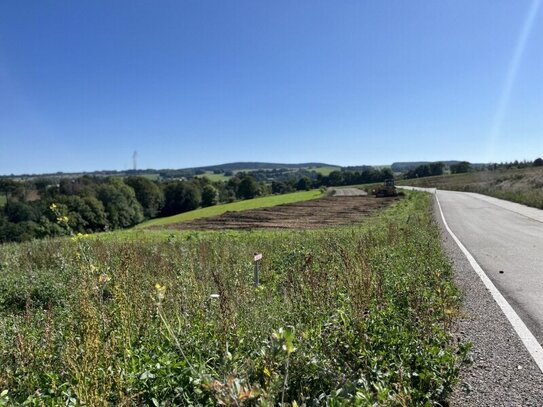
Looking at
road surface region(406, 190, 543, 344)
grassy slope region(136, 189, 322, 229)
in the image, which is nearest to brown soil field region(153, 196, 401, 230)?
grassy slope region(136, 189, 322, 229)

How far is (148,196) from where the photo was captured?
82062mm

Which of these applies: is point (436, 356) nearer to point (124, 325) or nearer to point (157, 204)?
point (124, 325)

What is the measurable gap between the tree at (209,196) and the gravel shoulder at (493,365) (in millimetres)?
82426

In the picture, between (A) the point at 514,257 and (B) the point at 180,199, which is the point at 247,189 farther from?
(A) the point at 514,257

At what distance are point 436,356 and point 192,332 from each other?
2.34 metres

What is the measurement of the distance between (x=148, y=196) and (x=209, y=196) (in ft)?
43.0

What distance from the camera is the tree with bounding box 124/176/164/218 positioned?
266ft

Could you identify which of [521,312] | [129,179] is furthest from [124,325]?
[129,179]

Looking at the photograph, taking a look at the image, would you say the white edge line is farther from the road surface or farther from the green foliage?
the green foliage

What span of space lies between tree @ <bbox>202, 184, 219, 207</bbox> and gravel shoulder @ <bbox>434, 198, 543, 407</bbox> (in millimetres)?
82426

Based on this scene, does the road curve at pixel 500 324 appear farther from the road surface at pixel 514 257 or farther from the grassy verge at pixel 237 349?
the grassy verge at pixel 237 349

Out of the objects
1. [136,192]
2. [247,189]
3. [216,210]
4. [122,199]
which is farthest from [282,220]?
[247,189]

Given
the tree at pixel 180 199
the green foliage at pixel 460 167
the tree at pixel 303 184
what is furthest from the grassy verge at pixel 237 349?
the green foliage at pixel 460 167

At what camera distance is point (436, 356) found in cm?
364
